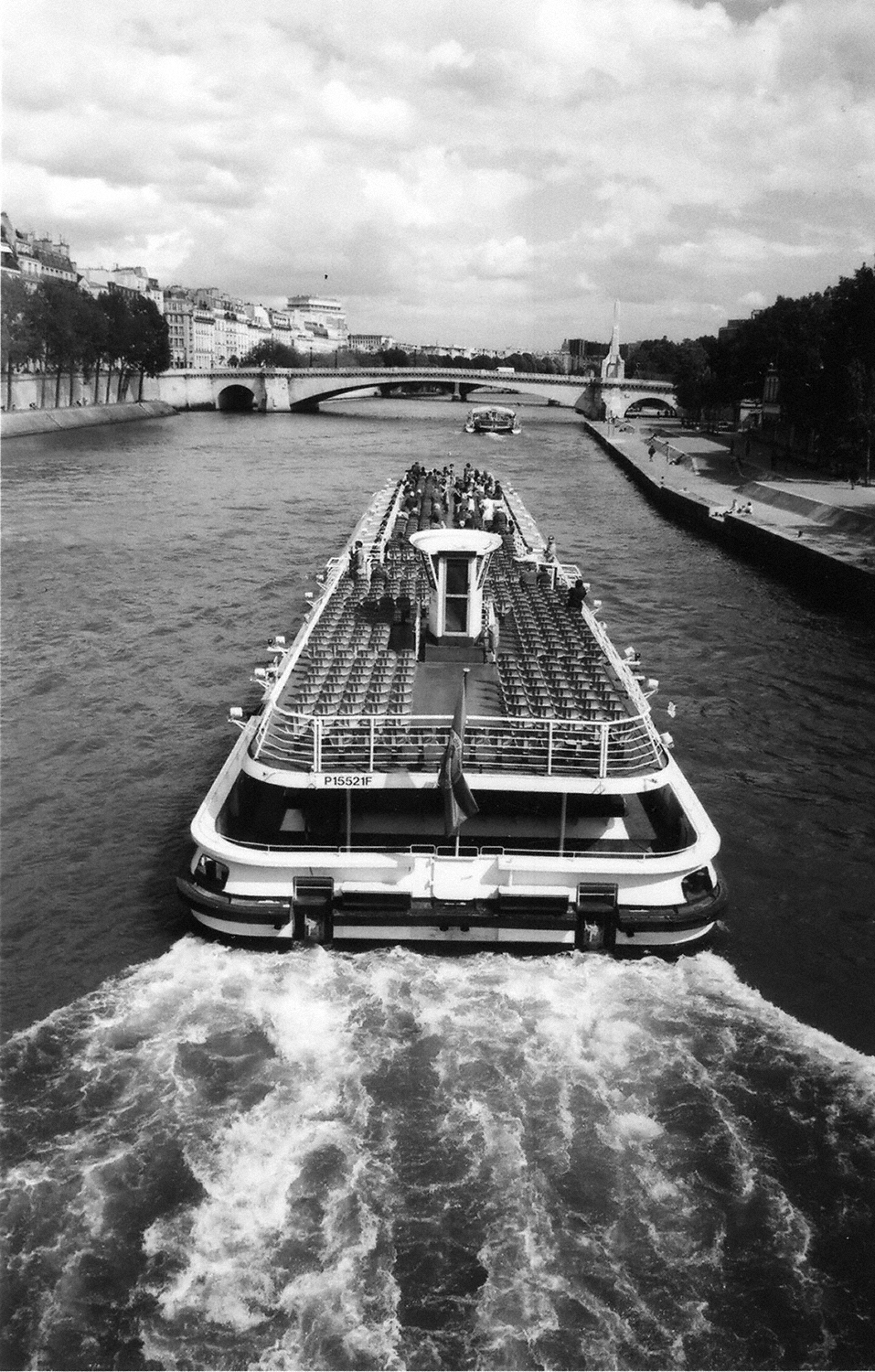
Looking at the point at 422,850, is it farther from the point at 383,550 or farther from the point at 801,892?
the point at 383,550

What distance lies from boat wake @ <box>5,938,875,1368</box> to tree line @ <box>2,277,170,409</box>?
2726 inches

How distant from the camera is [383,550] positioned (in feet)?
80.7

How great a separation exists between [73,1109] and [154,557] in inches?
1088

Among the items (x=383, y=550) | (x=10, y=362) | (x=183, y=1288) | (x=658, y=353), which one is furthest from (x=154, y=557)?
(x=658, y=353)

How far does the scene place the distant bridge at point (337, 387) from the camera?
10856cm

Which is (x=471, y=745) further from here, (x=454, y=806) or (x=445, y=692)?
(x=445, y=692)

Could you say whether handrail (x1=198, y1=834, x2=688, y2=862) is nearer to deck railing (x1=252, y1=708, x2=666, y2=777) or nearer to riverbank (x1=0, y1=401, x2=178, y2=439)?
deck railing (x1=252, y1=708, x2=666, y2=777)

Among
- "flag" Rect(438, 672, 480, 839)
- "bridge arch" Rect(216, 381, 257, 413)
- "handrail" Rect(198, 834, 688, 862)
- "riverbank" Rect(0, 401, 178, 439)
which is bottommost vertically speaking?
"handrail" Rect(198, 834, 688, 862)

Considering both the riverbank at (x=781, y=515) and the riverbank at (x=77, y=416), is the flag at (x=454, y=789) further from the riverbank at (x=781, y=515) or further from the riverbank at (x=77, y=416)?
the riverbank at (x=77, y=416)

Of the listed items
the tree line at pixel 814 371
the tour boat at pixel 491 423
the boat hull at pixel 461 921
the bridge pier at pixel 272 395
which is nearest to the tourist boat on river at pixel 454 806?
the boat hull at pixel 461 921

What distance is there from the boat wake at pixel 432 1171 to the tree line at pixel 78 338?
69.2 meters

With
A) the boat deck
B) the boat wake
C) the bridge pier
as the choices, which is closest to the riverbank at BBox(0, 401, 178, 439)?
the bridge pier

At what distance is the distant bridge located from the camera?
109 metres

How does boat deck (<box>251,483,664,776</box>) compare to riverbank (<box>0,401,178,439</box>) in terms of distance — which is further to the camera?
riverbank (<box>0,401,178,439</box>)
